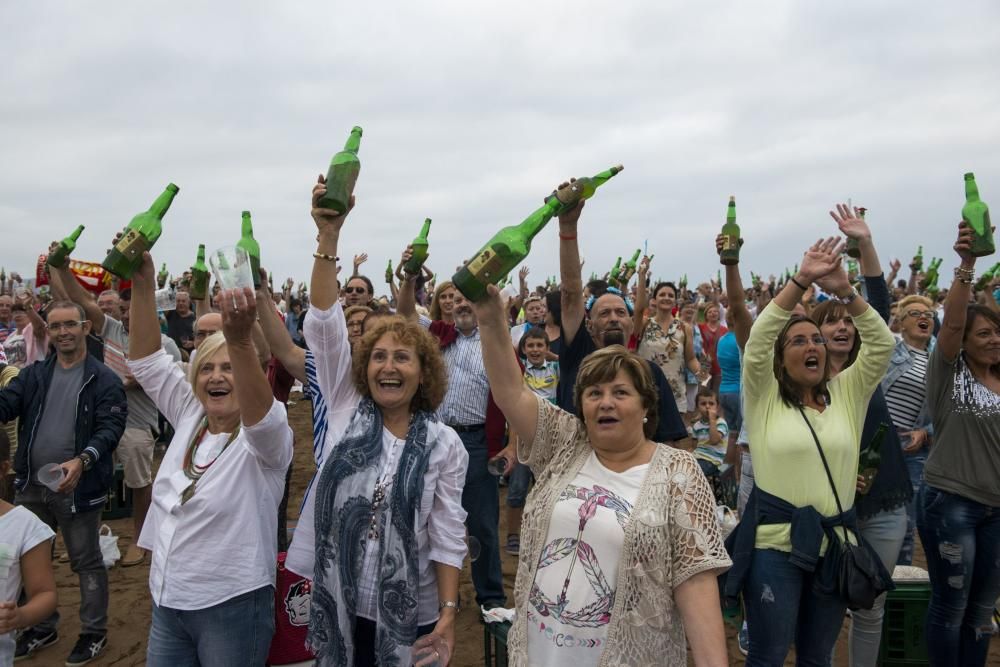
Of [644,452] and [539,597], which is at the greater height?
[644,452]

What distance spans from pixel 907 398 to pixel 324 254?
3738 millimetres

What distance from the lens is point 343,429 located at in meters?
2.49

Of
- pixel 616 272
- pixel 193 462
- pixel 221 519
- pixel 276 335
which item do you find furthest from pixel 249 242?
pixel 616 272

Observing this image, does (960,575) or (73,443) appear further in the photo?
(73,443)

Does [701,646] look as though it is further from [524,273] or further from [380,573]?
[524,273]

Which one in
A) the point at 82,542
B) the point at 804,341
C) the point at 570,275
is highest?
the point at 570,275

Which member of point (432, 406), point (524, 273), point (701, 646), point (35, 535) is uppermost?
point (524, 273)

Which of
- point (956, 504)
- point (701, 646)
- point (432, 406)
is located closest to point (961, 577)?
point (956, 504)

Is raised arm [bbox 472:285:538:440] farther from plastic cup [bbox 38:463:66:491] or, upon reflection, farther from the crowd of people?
plastic cup [bbox 38:463:66:491]

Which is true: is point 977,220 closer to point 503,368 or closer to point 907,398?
point 907,398

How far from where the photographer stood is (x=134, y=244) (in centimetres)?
250

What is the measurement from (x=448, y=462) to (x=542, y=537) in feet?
1.71

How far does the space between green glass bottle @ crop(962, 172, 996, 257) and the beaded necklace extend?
349 centimetres

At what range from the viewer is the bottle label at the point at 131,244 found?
248cm
